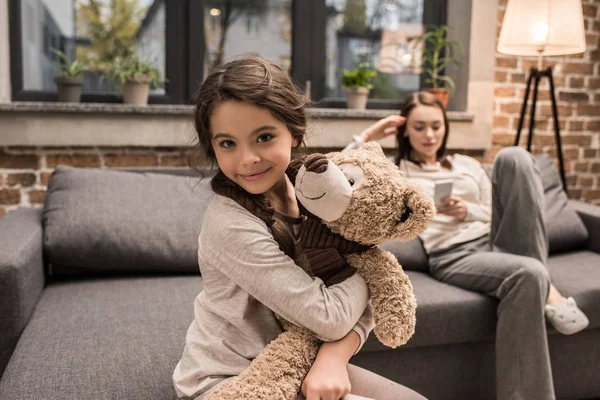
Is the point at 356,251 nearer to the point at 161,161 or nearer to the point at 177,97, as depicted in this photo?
the point at 161,161

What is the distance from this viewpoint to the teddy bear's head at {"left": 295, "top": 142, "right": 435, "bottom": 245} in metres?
0.90

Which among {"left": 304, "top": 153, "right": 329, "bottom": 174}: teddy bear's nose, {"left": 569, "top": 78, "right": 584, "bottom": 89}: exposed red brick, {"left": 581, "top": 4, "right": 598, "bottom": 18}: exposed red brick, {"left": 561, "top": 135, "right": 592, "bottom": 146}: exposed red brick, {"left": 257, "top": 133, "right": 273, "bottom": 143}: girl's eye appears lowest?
{"left": 561, "top": 135, "right": 592, "bottom": 146}: exposed red brick

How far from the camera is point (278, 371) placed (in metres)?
0.91

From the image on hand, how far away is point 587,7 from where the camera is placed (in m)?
3.25

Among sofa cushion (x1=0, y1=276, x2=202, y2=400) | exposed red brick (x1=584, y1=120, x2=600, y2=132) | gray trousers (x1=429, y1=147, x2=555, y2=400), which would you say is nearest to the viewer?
sofa cushion (x1=0, y1=276, x2=202, y2=400)

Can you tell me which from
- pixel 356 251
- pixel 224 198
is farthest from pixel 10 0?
pixel 356 251

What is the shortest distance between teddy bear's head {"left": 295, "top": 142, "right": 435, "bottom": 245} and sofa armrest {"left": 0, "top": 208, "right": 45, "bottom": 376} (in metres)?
0.98

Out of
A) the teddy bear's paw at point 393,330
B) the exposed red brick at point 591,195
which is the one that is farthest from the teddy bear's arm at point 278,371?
the exposed red brick at point 591,195

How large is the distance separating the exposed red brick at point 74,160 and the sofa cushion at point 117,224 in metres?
0.41

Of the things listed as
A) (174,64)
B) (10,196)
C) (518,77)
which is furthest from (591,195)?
(10,196)

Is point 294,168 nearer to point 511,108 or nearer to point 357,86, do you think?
point 357,86

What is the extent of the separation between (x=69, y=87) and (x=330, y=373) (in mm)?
2179

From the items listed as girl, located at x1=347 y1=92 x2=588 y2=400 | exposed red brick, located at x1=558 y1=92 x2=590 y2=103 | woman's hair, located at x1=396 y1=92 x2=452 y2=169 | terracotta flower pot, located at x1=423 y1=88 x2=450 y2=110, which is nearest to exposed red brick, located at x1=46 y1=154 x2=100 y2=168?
girl, located at x1=347 y1=92 x2=588 y2=400

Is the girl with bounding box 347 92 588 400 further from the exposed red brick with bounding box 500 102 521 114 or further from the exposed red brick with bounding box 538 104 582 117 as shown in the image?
the exposed red brick with bounding box 538 104 582 117
